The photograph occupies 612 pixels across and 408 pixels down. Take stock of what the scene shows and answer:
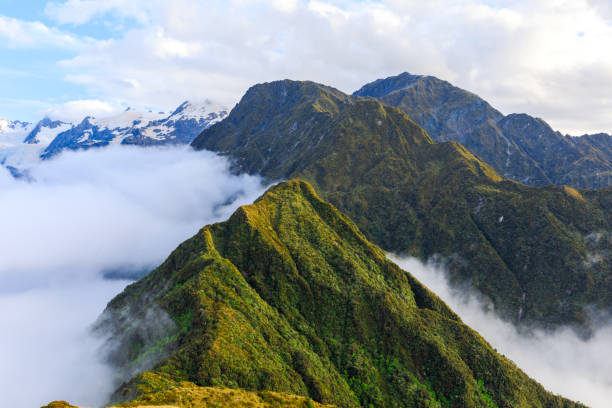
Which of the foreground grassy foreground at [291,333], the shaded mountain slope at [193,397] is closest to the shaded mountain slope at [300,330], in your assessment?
the foreground grassy foreground at [291,333]

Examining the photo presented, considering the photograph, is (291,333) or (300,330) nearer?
(291,333)

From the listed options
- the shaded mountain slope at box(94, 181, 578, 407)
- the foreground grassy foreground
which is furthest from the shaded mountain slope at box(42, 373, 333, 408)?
the shaded mountain slope at box(94, 181, 578, 407)

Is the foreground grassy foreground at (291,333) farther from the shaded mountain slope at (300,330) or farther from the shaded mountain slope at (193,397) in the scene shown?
the shaded mountain slope at (193,397)

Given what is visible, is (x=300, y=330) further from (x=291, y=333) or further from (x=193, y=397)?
(x=193, y=397)

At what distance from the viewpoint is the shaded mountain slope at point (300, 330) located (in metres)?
119

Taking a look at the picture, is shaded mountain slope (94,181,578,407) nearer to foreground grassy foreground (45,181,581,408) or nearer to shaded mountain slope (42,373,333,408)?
foreground grassy foreground (45,181,581,408)

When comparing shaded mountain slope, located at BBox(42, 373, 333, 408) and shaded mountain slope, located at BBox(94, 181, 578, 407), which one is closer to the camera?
shaded mountain slope, located at BBox(42, 373, 333, 408)

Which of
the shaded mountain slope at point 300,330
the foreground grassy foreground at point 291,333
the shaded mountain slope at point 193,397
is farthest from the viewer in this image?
the shaded mountain slope at point 300,330

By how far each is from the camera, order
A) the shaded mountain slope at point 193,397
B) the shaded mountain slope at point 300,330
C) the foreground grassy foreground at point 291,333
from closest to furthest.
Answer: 1. the shaded mountain slope at point 193,397
2. the foreground grassy foreground at point 291,333
3. the shaded mountain slope at point 300,330

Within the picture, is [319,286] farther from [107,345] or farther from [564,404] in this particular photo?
[564,404]

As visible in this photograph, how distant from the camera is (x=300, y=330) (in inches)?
6156

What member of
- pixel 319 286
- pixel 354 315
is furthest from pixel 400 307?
pixel 319 286

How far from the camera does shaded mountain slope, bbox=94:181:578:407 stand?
11888 centimetres

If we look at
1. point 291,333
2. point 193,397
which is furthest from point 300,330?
point 193,397
